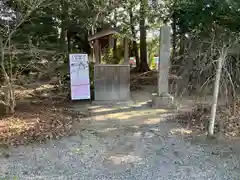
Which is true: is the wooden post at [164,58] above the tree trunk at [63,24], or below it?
below

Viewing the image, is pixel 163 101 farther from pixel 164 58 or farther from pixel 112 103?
pixel 112 103

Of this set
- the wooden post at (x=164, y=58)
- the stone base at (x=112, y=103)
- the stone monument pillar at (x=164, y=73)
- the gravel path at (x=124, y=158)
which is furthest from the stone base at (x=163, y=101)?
the gravel path at (x=124, y=158)

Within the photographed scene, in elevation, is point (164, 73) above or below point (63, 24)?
below

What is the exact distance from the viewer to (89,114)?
19.9 feet

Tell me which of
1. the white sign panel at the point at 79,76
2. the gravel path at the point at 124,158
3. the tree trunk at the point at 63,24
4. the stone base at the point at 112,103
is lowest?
the gravel path at the point at 124,158

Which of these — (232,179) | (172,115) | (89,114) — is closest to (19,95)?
(89,114)

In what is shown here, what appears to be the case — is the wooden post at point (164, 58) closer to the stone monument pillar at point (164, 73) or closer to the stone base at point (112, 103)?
the stone monument pillar at point (164, 73)

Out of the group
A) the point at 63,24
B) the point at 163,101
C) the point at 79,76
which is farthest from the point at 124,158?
the point at 63,24

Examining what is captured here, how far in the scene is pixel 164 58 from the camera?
6637mm

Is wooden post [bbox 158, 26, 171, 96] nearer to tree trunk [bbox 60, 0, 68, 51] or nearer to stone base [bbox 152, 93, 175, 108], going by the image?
stone base [bbox 152, 93, 175, 108]

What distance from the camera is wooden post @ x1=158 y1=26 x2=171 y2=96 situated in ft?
21.3

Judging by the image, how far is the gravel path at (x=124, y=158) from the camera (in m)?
3.25

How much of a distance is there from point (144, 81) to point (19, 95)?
4850 mm

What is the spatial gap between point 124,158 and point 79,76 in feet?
11.8
